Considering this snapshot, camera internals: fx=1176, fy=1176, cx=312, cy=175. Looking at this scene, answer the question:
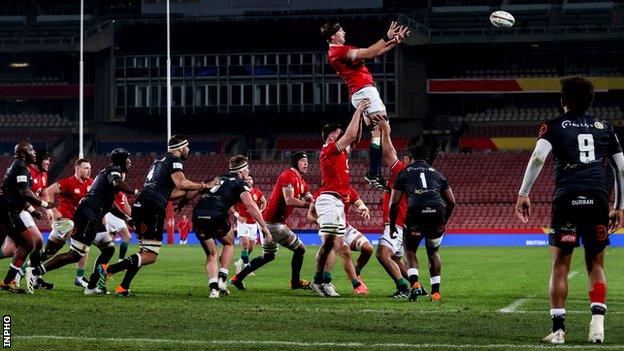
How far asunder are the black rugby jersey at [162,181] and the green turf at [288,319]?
60.0 inches

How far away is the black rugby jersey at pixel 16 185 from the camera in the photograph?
60.5ft

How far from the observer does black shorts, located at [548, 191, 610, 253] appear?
1167 cm

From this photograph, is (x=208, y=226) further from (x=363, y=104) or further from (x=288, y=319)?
(x=288, y=319)

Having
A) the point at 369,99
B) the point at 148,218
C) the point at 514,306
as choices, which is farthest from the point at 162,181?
the point at 514,306

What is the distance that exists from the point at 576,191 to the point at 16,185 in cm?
999

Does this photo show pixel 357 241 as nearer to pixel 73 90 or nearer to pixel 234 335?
pixel 234 335

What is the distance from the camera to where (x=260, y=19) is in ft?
236

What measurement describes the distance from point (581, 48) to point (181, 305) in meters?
60.3

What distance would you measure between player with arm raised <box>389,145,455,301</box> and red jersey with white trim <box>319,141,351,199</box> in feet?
5.76

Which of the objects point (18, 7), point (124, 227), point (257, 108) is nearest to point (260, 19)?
point (257, 108)

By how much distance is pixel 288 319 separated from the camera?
1398 cm

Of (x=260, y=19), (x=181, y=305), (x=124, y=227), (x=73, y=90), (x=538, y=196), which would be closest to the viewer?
(x=181, y=305)

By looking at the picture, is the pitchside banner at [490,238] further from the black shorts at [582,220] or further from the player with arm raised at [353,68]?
the black shorts at [582,220]

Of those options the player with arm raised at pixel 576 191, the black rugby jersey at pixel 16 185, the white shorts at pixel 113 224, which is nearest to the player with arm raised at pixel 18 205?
the black rugby jersey at pixel 16 185
